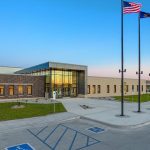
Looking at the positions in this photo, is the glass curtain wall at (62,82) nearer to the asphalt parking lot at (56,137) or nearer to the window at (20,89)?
the window at (20,89)

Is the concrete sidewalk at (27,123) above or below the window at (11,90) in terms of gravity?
below

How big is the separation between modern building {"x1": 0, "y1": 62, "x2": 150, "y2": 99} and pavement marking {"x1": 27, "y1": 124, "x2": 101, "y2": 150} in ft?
75.0

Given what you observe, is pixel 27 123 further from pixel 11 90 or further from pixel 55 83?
pixel 55 83

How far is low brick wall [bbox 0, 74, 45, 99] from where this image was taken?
35.6 m

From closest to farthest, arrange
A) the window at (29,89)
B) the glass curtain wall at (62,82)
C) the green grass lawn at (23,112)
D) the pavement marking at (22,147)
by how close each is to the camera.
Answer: the pavement marking at (22,147)
the green grass lawn at (23,112)
the window at (29,89)
the glass curtain wall at (62,82)

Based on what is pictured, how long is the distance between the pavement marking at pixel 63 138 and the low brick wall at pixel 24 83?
887 inches

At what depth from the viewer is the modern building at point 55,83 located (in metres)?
36.4

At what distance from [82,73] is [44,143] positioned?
33.2 metres

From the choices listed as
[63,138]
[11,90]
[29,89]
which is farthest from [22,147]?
[29,89]

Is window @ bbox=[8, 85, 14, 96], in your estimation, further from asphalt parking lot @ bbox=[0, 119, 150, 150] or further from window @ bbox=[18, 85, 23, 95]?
asphalt parking lot @ bbox=[0, 119, 150, 150]

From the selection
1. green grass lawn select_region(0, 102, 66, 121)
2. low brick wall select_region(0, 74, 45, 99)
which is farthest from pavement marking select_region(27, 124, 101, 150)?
low brick wall select_region(0, 74, 45, 99)

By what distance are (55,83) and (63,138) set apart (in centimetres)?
2843

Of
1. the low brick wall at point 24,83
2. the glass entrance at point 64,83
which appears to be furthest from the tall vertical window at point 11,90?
the glass entrance at point 64,83

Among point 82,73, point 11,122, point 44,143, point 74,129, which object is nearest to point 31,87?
point 82,73
